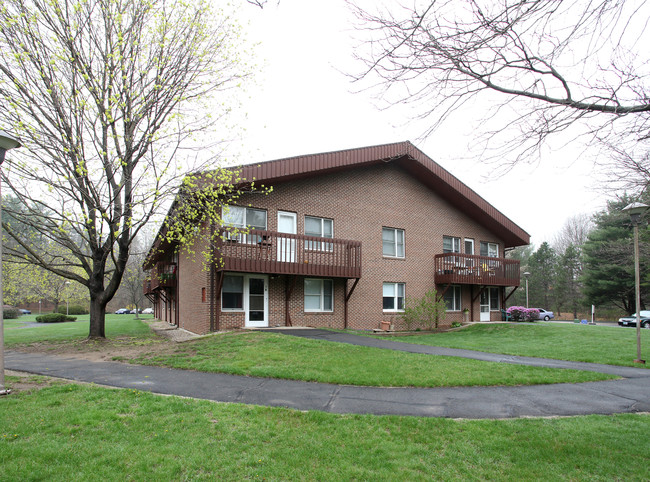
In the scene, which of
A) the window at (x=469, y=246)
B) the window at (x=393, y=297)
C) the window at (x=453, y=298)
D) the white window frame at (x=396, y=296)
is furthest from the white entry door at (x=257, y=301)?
the window at (x=469, y=246)

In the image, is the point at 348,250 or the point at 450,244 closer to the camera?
the point at 348,250

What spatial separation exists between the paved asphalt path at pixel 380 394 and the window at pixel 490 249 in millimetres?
16981

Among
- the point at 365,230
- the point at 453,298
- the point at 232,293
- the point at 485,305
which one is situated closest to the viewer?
the point at 232,293

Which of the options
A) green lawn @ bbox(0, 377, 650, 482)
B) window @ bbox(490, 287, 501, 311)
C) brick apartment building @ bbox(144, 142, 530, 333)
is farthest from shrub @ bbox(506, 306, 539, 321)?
green lawn @ bbox(0, 377, 650, 482)

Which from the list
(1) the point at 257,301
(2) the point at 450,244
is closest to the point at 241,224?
(1) the point at 257,301

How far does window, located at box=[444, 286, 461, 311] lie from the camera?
2305 cm

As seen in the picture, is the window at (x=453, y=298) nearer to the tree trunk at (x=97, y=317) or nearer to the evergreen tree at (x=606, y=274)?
the tree trunk at (x=97, y=317)

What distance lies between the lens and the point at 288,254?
15.4 meters

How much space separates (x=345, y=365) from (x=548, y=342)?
10.9 m

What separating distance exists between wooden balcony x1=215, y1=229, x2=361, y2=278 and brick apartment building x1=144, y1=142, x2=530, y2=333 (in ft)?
0.13

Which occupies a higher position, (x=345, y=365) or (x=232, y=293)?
(x=232, y=293)

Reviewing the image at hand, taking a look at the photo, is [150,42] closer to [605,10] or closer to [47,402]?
[47,402]

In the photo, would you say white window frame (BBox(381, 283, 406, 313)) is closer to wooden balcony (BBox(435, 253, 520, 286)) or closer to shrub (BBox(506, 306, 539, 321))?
wooden balcony (BBox(435, 253, 520, 286))

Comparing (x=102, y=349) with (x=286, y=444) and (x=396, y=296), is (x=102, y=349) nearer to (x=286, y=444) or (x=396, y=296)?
(x=286, y=444)
